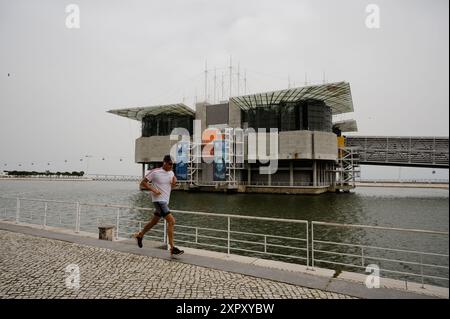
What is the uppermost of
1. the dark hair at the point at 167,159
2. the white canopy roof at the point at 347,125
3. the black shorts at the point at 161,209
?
the white canopy roof at the point at 347,125

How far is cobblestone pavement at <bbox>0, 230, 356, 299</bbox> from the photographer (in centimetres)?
455

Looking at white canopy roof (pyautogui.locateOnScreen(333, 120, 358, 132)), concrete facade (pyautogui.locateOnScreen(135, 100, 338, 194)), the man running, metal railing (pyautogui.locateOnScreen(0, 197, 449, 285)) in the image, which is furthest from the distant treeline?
the man running

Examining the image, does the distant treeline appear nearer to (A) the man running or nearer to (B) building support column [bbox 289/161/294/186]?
(B) building support column [bbox 289/161/294/186]

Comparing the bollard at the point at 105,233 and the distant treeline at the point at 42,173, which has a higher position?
the bollard at the point at 105,233

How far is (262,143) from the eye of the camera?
2165 inches

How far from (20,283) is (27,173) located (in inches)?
6599

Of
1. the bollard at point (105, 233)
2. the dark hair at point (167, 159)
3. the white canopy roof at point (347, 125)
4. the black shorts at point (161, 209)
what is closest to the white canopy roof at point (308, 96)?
the white canopy roof at point (347, 125)

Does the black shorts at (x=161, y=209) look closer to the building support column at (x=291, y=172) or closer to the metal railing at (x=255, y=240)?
the metal railing at (x=255, y=240)

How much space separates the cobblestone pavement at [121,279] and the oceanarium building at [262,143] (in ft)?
150

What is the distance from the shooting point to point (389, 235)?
51.6ft

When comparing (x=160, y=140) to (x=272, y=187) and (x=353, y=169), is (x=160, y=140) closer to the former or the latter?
(x=272, y=187)

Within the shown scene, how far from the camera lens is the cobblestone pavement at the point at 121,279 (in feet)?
14.9
